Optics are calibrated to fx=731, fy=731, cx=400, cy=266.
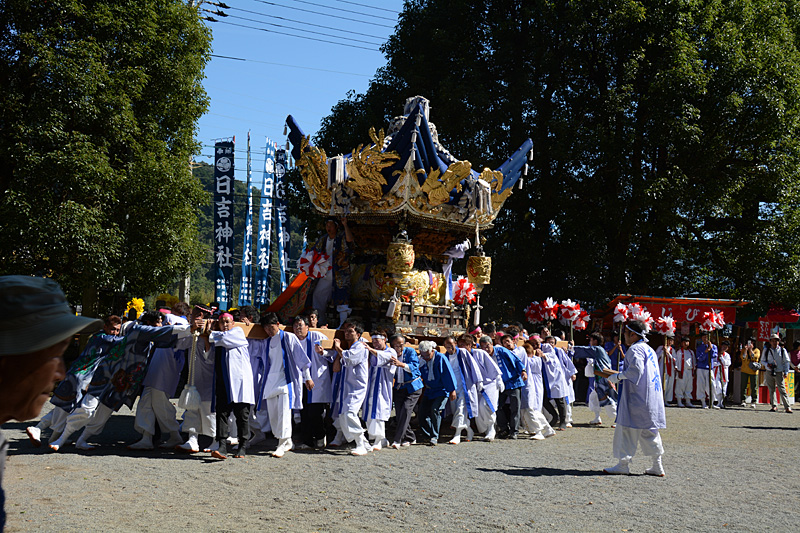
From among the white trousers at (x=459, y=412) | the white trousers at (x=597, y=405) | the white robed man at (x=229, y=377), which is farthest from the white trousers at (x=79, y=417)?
the white trousers at (x=597, y=405)

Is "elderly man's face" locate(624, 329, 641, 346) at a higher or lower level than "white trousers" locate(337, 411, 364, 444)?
higher

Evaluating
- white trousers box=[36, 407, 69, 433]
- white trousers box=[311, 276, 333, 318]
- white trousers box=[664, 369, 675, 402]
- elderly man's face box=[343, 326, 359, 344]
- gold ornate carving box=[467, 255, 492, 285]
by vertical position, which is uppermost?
gold ornate carving box=[467, 255, 492, 285]

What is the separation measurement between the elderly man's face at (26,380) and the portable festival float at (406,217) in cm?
1240

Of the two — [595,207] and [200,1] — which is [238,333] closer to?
[595,207]

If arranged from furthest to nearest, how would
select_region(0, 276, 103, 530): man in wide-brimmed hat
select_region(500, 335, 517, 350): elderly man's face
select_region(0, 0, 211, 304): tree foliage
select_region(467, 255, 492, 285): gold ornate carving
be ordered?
select_region(467, 255, 492, 285): gold ornate carving < select_region(0, 0, 211, 304): tree foliage < select_region(500, 335, 517, 350): elderly man's face < select_region(0, 276, 103, 530): man in wide-brimmed hat

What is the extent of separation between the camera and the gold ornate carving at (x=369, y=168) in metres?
14.7

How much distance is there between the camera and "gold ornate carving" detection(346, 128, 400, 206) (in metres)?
14.7

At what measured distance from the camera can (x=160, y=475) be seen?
7906 millimetres

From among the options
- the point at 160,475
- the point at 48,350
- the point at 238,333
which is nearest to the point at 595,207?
the point at 238,333

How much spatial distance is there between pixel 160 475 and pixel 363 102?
2221 cm

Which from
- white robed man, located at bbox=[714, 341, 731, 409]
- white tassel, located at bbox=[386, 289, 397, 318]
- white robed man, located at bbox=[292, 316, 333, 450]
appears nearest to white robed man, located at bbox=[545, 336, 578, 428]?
white tassel, located at bbox=[386, 289, 397, 318]

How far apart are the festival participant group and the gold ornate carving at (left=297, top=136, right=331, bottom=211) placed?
175 inches

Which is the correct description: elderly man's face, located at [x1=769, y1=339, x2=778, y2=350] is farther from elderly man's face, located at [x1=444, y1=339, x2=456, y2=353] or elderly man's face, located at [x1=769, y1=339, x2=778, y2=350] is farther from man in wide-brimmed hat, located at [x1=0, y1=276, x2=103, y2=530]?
man in wide-brimmed hat, located at [x1=0, y1=276, x2=103, y2=530]

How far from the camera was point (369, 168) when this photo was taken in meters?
14.8
